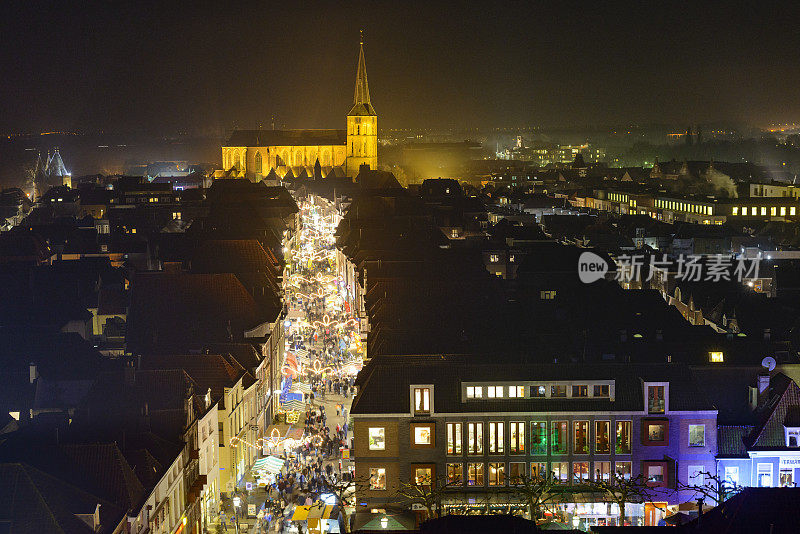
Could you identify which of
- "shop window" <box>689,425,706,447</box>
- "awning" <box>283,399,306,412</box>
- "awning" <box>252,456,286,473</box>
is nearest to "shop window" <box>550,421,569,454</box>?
"shop window" <box>689,425,706,447</box>

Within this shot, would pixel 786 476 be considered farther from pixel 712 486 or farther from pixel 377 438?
pixel 377 438

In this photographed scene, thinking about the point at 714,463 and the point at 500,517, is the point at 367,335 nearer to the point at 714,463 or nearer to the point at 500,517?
the point at 714,463

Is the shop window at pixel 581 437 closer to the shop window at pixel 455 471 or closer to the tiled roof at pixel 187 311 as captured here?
the shop window at pixel 455 471

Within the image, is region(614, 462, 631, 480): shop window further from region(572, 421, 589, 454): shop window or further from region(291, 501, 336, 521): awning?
region(291, 501, 336, 521): awning

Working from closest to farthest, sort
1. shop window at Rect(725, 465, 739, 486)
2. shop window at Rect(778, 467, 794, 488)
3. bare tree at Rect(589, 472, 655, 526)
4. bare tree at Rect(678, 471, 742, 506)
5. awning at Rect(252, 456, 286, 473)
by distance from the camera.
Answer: bare tree at Rect(589, 472, 655, 526), bare tree at Rect(678, 471, 742, 506), shop window at Rect(778, 467, 794, 488), shop window at Rect(725, 465, 739, 486), awning at Rect(252, 456, 286, 473)

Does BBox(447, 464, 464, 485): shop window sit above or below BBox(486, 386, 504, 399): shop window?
below

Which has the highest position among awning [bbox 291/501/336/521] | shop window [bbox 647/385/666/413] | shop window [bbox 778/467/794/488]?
shop window [bbox 647/385/666/413]

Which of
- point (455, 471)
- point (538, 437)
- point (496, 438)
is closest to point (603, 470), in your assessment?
point (538, 437)
